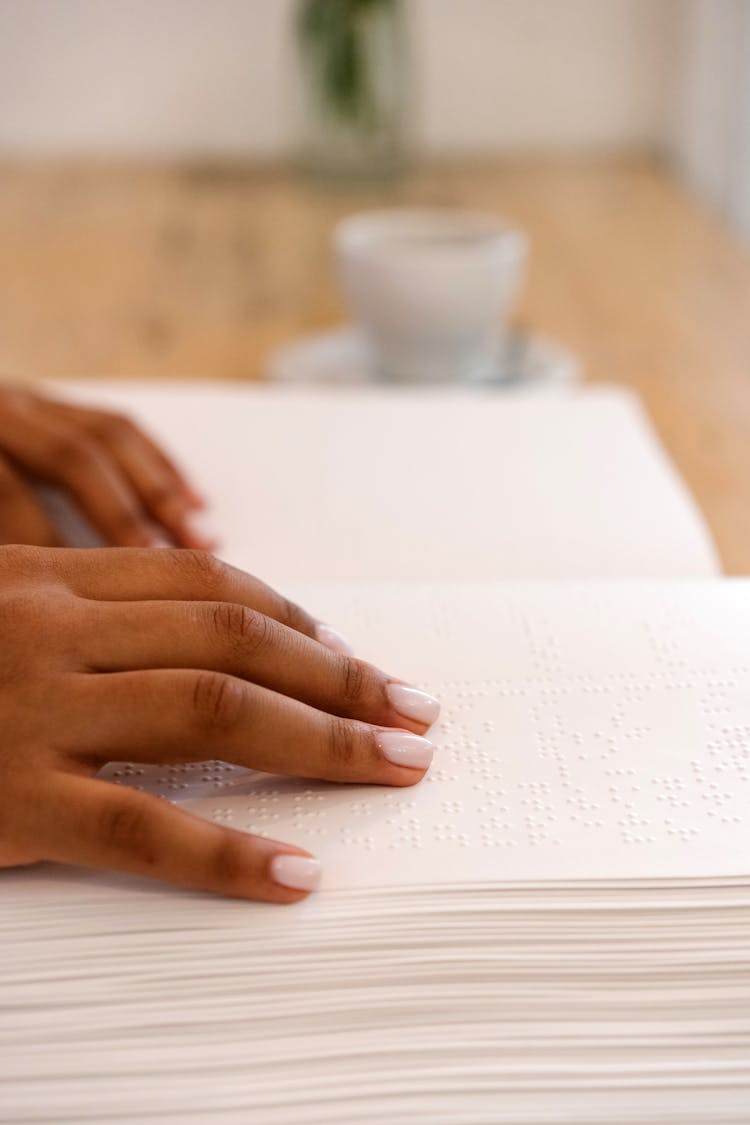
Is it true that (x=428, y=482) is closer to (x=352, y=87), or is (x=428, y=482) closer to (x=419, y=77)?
(x=352, y=87)

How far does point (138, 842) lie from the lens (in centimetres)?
31

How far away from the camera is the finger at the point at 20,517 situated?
1.89 ft

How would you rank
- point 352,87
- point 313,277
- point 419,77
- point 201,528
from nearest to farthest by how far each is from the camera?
point 201,528, point 313,277, point 352,87, point 419,77

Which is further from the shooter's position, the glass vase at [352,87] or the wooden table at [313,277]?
the glass vase at [352,87]

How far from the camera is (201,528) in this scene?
1.84 ft

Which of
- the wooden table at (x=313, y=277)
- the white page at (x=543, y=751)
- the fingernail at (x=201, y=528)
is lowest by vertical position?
the wooden table at (x=313, y=277)

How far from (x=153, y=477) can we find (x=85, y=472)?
0.12ft

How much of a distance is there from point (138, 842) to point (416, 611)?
0.14m

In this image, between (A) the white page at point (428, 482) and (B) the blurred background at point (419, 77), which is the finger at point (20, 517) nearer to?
(A) the white page at point (428, 482)

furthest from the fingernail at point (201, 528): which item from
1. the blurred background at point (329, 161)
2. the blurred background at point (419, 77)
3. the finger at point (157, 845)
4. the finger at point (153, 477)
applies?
the blurred background at point (419, 77)

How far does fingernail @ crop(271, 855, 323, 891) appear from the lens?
30 cm

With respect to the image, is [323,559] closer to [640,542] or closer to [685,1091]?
[640,542]

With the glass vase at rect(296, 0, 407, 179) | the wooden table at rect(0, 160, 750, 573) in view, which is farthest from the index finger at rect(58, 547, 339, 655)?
the glass vase at rect(296, 0, 407, 179)

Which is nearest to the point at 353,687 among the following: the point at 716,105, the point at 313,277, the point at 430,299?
the point at 430,299
